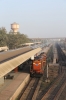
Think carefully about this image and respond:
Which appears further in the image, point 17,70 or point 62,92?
point 17,70

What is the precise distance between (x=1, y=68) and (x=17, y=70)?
16.2 metres

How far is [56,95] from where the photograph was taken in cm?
1795

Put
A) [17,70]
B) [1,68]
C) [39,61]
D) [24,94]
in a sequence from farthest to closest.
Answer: [17,70] < [39,61] < [24,94] < [1,68]

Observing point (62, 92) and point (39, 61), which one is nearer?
point (62, 92)

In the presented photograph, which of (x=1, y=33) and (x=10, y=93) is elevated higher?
(x=1, y=33)

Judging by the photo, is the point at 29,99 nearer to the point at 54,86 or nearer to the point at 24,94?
the point at 24,94

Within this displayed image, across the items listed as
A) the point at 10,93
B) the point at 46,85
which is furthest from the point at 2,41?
the point at 10,93

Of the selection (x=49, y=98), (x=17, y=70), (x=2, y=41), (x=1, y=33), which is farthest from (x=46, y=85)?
(x=1, y=33)

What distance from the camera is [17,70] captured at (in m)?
30.3

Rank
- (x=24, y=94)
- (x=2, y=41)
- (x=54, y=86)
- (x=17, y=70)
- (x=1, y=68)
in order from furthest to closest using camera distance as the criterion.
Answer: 1. (x=2, y=41)
2. (x=17, y=70)
3. (x=54, y=86)
4. (x=24, y=94)
5. (x=1, y=68)

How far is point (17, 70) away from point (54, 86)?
9.75 meters

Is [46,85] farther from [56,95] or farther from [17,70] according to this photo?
[17,70]

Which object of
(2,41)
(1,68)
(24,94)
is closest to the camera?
(1,68)

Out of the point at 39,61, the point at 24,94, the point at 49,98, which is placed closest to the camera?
the point at 49,98
